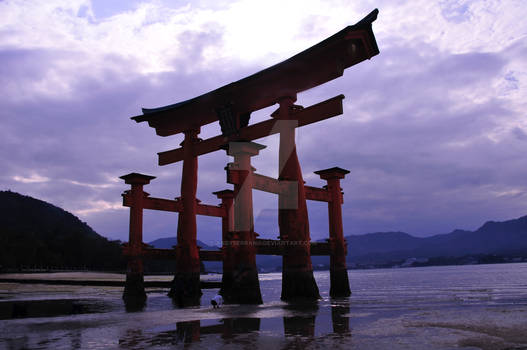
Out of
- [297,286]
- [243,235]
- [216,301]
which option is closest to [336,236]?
[297,286]

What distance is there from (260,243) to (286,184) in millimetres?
2433

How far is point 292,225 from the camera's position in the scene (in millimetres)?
15555

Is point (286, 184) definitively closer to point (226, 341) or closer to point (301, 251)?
point (301, 251)

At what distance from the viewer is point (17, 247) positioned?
5191cm

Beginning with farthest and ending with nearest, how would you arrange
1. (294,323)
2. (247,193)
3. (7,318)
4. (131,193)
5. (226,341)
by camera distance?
(131,193), (247,193), (7,318), (294,323), (226,341)

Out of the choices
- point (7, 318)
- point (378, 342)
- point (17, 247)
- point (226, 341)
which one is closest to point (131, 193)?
point (7, 318)

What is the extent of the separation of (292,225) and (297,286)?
2.20 m

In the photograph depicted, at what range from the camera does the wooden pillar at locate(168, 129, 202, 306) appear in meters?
19.8

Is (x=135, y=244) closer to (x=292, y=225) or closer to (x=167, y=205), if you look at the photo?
(x=167, y=205)

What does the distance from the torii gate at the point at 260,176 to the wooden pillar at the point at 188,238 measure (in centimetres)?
5

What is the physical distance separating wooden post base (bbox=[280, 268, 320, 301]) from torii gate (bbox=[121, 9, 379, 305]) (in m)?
0.04

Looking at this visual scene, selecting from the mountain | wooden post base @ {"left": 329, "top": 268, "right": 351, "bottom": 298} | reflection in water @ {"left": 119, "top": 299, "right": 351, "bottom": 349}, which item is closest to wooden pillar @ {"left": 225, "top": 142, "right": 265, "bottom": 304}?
reflection in water @ {"left": 119, "top": 299, "right": 351, "bottom": 349}

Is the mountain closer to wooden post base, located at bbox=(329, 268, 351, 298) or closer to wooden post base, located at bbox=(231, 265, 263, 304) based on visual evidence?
wooden post base, located at bbox=(329, 268, 351, 298)

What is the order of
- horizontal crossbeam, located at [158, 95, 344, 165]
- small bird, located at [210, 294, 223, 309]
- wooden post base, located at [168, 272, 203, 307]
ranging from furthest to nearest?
wooden post base, located at [168, 272, 203, 307] → horizontal crossbeam, located at [158, 95, 344, 165] → small bird, located at [210, 294, 223, 309]
